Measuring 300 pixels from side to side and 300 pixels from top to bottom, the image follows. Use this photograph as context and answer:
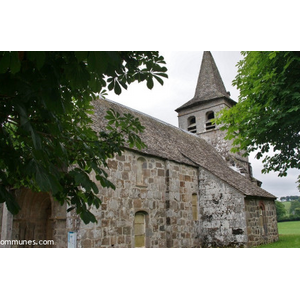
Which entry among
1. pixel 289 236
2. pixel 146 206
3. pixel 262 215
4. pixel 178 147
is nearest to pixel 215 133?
pixel 178 147

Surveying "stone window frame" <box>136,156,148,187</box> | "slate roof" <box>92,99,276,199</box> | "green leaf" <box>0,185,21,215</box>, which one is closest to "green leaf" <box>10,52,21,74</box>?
"green leaf" <box>0,185,21,215</box>

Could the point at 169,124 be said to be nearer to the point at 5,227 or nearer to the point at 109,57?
the point at 5,227

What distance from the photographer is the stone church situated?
296 inches

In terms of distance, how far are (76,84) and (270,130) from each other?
5.33m

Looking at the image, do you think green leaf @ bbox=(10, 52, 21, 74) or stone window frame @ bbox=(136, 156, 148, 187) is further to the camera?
stone window frame @ bbox=(136, 156, 148, 187)

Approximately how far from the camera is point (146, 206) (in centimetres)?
915

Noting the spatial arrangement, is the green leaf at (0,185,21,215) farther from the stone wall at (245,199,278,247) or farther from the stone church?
the stone wall at (245,199,278,247)

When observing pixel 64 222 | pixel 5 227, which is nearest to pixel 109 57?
pixel 64 222

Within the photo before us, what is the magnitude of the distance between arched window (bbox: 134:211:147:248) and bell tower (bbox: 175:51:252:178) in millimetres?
7758

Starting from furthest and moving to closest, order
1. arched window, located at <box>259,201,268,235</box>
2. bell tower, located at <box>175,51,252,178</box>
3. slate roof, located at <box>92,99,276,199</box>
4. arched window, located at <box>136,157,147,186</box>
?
1. bell tower, located at <box>175,51,252,178</box>
2. arched window, located at <box>259,201,268,235</box>
3. slate roof, located at <box>92,99,276,199</box>
4. arched window, located at <box>136,157,147,186</box>

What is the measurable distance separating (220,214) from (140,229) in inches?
143

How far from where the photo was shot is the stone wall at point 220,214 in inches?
408

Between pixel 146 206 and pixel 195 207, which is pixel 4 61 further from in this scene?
pixel 195 207

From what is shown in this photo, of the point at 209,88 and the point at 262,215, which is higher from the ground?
the point at 209,88
